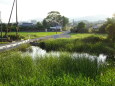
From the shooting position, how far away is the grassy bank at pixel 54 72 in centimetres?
695

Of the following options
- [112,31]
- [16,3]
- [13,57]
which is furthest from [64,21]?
[13,57]

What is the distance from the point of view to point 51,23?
67.1 m

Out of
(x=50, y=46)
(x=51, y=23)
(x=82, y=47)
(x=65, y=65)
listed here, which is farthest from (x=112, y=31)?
(x=51, y=23)

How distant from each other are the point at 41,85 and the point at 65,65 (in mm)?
2850

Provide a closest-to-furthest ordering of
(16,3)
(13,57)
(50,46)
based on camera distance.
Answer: (13,57)
(50,46)
(16,3)

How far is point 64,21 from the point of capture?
230 ft

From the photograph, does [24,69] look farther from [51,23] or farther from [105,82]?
[51,23]

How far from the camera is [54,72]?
27.2ft

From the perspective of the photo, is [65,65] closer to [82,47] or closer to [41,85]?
[41,85]

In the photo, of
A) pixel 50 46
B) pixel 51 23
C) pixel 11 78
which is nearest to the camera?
pixel 11 78

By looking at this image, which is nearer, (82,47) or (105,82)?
(105,82)

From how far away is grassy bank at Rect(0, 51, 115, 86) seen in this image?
22.8ft

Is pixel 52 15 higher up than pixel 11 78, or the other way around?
pixel 52 15

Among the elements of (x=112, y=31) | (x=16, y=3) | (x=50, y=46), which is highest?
(x=16, y=3)
